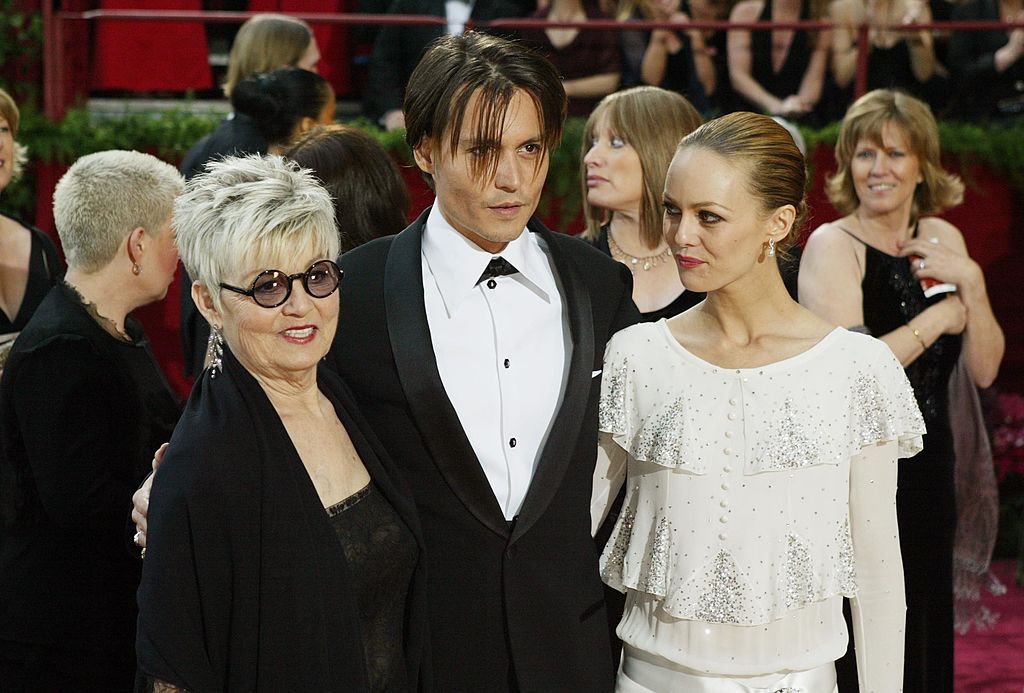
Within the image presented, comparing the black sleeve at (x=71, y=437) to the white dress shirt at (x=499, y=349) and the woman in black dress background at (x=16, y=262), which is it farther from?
the woman in black dress background at (x=16, y=262)

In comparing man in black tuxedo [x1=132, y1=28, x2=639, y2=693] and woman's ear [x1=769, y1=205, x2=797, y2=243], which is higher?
woman's ear [x1=769, y1=205, x2=797, y2=243]

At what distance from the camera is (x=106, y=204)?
2949 millimetres

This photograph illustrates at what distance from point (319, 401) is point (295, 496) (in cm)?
25

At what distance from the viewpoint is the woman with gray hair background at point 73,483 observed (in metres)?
2.66

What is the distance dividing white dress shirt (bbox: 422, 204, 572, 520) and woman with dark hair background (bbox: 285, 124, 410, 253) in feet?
2.14

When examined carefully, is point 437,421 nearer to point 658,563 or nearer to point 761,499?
point 658,563

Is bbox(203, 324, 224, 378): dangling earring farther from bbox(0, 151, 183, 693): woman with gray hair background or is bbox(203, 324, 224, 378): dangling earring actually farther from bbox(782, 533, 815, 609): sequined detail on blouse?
bbox(782, 533, 815, 609): sequined detail on blouse

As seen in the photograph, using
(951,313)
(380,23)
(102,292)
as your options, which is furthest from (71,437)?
(380,23)

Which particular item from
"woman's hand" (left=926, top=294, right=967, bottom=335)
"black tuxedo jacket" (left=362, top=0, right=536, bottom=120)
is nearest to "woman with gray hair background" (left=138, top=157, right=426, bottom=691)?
"woman's hand" (left=926, top=294, right=967, bottom=335)

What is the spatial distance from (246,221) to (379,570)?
0.61 metres

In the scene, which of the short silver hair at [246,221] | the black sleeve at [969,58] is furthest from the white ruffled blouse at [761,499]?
the black sleeve at [969,58]

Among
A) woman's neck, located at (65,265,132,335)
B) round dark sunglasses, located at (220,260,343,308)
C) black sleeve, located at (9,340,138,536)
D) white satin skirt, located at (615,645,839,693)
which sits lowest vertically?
white satin skirt, located at (615,645,839,693)

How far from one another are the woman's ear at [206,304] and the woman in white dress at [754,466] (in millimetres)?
722

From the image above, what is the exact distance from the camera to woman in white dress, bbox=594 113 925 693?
220 cm
